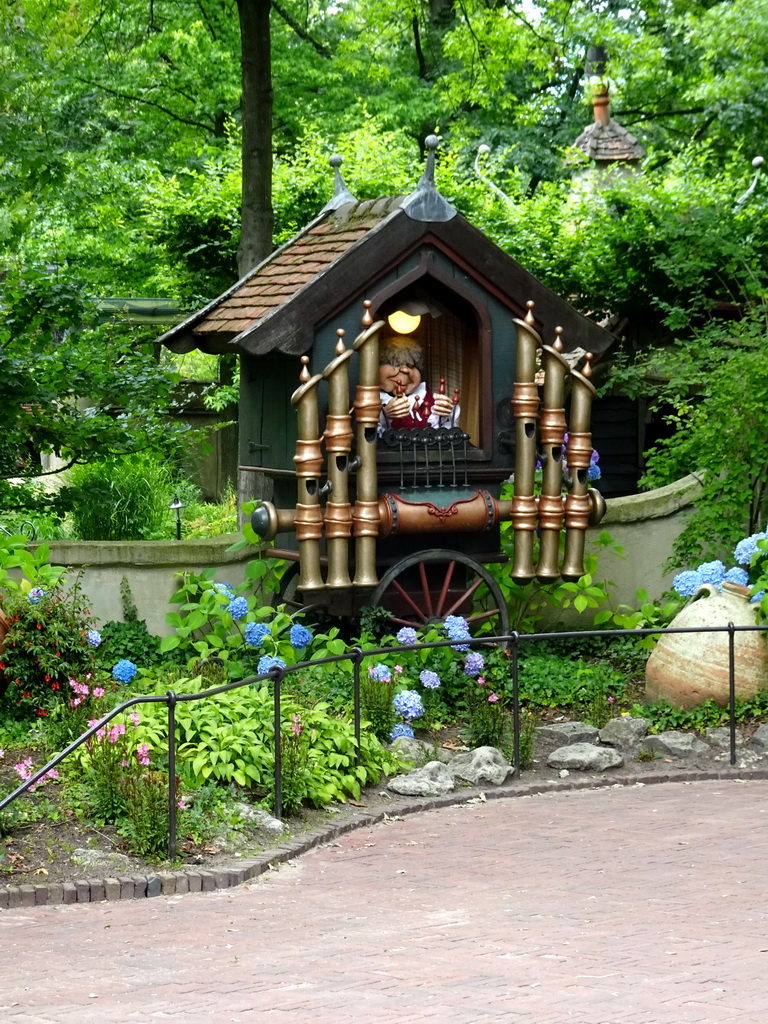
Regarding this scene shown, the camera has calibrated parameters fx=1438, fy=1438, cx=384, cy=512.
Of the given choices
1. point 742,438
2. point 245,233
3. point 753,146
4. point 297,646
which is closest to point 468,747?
point 297,646

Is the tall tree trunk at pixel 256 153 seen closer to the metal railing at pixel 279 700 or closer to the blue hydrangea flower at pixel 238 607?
the blue hydrangea flower at pixel 238 607

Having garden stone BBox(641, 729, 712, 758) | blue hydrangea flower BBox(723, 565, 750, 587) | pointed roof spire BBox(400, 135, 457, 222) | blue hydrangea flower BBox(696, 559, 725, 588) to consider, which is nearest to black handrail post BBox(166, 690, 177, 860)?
garden stone BBox(641, 729, 712, 758)

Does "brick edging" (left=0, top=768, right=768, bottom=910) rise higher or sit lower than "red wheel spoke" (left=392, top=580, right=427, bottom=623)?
lower

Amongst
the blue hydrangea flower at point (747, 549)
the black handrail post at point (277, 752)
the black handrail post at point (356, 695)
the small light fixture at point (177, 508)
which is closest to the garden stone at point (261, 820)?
the black handrail post at point (277, 752)

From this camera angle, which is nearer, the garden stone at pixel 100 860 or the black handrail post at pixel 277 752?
the garden stone at pixel 100 860

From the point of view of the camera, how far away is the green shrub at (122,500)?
1222 centimetres

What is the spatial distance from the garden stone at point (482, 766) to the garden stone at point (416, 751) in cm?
16

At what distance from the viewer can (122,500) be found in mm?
12688

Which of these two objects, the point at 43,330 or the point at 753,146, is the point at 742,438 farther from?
the point at 753,146

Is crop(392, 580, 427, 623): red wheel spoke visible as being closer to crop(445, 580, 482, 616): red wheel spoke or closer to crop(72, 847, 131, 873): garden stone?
crop(445, 580, 482, 616): red wheel spoke

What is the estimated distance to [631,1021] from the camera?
191 inches

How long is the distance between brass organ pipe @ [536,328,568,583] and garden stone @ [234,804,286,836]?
358 cm

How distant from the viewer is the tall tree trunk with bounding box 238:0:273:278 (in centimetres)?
1289

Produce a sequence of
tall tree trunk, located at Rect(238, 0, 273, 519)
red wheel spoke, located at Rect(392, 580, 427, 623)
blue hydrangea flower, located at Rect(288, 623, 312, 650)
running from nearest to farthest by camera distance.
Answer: blue hydrangea flower, located at Rect(288, 623, 312, 650) → red wheel spoke, located at Rect(392, 580, 427, 623) → tall tree trunk, located at Rect(238, 0, 273, 519)
